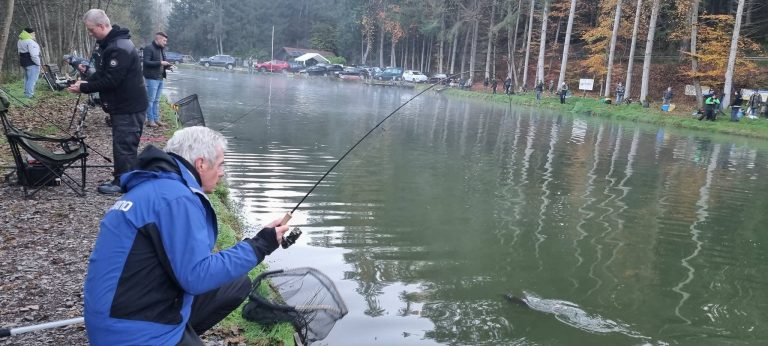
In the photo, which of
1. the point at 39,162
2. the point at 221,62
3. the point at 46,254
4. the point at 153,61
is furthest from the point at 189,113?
the point at 221,62

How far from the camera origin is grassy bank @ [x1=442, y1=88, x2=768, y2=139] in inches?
1046

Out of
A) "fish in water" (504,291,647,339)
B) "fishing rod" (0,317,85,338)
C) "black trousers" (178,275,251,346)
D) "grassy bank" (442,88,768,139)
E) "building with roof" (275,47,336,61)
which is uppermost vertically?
"building with roof" (275,47,336,61)

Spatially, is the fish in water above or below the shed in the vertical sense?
below

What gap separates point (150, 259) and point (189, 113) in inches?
445

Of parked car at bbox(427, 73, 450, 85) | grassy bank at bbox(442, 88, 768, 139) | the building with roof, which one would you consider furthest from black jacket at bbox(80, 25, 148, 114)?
the building with roof

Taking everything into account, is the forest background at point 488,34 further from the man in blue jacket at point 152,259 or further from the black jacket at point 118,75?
the man in blue jacket at point 152,259

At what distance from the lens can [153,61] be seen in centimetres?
1132

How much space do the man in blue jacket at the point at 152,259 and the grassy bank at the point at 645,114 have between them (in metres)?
21.8

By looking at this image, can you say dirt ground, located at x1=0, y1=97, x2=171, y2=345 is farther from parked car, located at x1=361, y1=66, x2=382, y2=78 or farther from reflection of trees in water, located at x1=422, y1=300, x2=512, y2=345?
parked car, located at x1=361, y1=66, x2=382, y2=78

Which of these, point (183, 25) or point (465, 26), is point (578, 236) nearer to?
point (465, 26)

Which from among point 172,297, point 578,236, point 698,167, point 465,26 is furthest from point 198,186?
point 465,26

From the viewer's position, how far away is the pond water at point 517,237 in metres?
5.49

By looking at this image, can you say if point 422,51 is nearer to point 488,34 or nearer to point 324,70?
point 324,70

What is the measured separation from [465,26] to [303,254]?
51950mm
